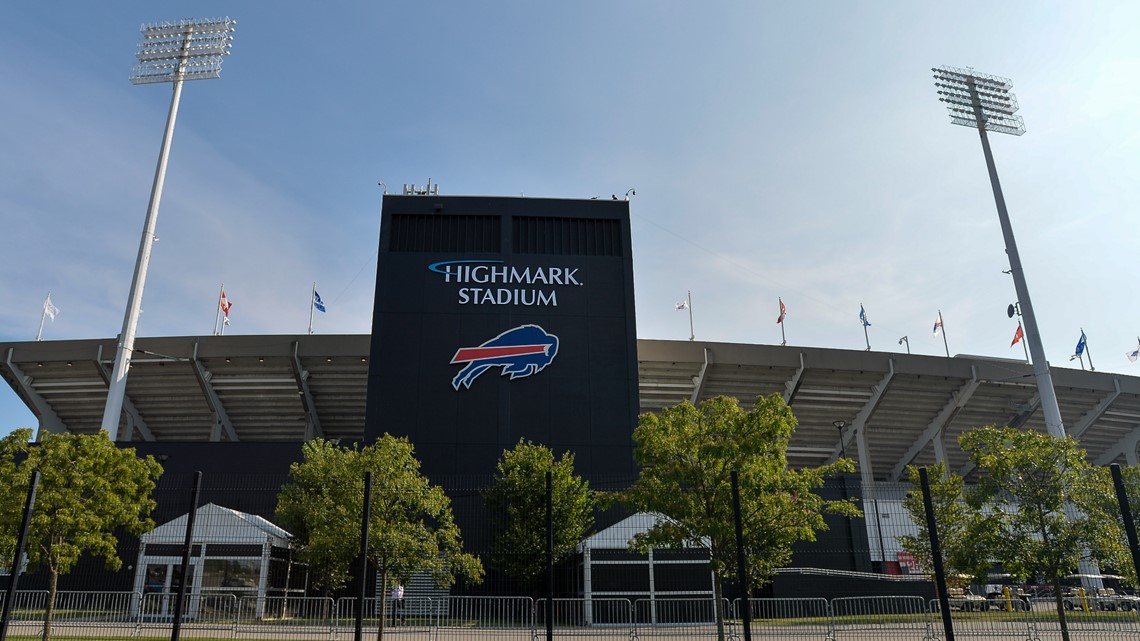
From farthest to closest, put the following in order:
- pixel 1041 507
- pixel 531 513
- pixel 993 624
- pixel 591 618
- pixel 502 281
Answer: pixel 502 281 → pixel 531 513 → pixel 591 618 → pixel 993 624 → pixel 1041 507

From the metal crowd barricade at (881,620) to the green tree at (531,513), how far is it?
27.5 ft

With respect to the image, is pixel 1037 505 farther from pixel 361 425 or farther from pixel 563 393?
pixel 361 425

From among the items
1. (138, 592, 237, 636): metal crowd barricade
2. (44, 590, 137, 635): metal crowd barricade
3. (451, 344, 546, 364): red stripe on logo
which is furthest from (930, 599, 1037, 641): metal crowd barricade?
(451, 344, 546, 364): red stripe on logo

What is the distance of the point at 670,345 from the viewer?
1522 inches

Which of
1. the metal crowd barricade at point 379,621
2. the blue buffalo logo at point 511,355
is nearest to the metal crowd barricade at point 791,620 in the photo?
the metal crowd barricade at point 379,621

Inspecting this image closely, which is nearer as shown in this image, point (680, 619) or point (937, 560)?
point (937, 560)

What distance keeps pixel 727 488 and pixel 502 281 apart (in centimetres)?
2208

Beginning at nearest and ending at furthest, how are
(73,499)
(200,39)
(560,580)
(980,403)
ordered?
(73,499) → (560,580) → (200,39) → (980,403)

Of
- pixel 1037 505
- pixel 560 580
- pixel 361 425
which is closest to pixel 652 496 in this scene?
pixel 1037 505

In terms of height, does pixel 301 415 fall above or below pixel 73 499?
above

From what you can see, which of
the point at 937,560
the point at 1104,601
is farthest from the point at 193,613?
the point at 1104,601

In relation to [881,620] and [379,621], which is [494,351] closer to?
[379,621]

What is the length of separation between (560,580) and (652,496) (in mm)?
11735

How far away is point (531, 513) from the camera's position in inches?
991
